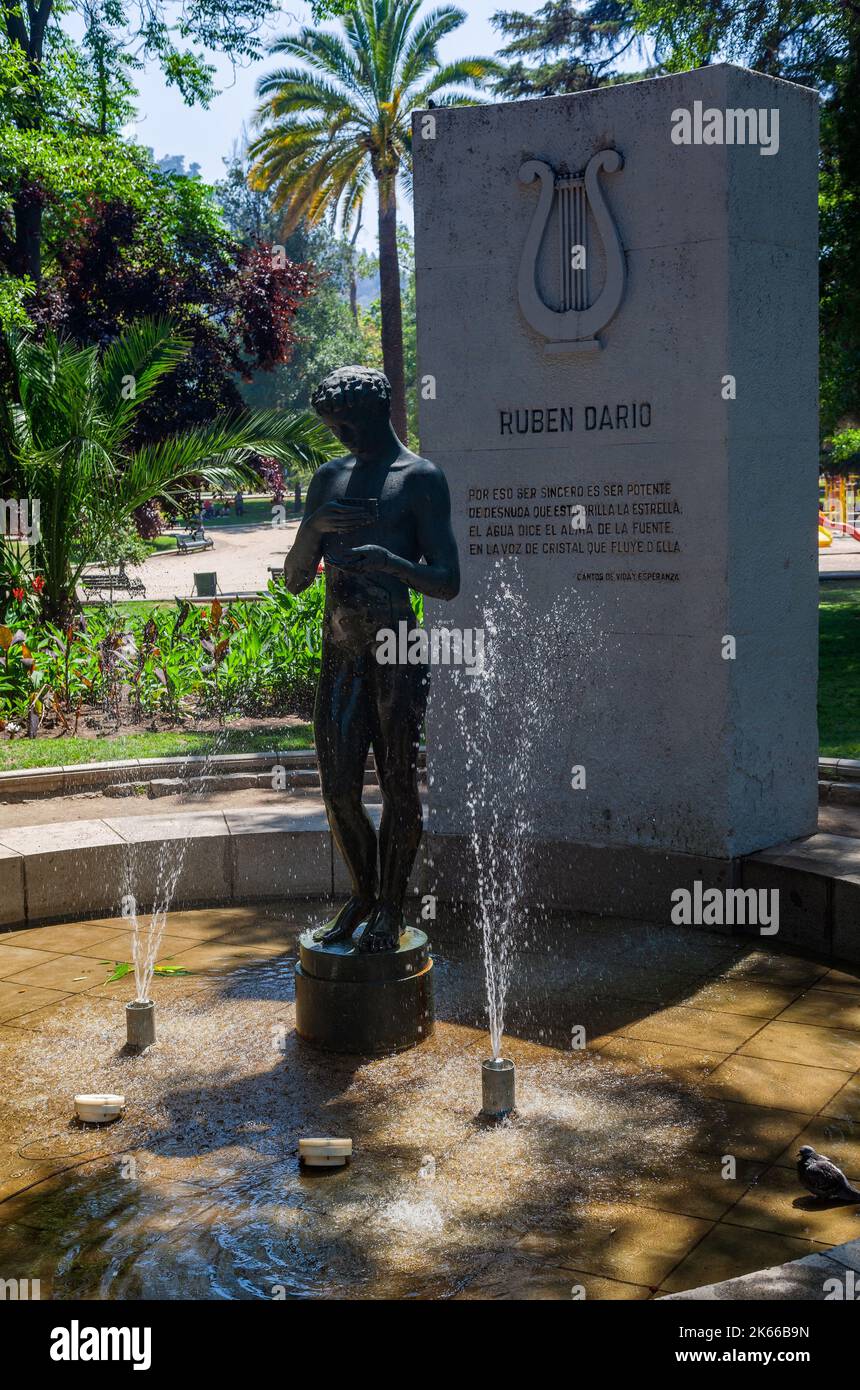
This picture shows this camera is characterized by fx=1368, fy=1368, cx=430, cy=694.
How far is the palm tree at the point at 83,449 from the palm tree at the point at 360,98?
11.2 m

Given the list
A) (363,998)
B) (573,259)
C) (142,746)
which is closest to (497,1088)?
(363,998)

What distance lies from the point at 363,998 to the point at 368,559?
1.43m

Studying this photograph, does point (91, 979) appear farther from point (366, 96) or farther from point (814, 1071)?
point (366, 96)

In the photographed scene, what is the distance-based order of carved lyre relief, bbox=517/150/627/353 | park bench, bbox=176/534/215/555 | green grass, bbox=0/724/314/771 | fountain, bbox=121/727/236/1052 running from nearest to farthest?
fountain, bbox=121/727/236/1052 < carved lyre relief, bbox=517/150/627/353 < green grass, bbox=0/724/314/771 < park bench, bbox=176/534/215/555

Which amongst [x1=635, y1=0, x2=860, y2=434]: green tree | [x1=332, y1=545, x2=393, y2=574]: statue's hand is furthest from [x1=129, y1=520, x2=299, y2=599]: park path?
[x1=332, y1=545, x2=393, y2=574]: statue's hand

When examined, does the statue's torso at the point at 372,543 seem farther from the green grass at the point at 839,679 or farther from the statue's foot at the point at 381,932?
the green grass at the point at 839,679

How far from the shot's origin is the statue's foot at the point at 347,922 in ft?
15.3

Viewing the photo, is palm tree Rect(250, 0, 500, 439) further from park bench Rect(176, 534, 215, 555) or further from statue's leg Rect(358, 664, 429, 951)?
statue's leg Rect(358, 664, 429, 951)

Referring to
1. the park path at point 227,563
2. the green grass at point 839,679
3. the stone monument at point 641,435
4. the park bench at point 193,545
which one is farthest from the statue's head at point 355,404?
the park bench at point 193,545

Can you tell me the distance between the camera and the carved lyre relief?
5.96 metres

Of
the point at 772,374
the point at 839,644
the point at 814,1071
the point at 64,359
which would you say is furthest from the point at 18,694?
the point at 839,644

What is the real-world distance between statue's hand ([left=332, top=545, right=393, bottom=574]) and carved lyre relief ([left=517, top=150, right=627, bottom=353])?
2.22 metres

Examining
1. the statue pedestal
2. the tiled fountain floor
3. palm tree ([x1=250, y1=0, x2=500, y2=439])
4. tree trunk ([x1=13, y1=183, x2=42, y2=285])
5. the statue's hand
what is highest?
palm tree ([x1=250, y1=0, x2=500, y2=439])

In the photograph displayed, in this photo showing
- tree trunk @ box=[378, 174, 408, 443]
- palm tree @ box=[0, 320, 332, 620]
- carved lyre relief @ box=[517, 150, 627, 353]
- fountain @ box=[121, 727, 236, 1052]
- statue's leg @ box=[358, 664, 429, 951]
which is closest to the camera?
statue's leg @ box=[358, 664, 429, 951]
